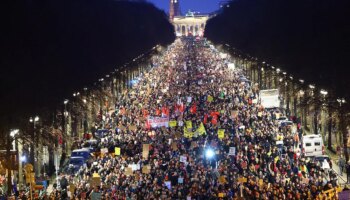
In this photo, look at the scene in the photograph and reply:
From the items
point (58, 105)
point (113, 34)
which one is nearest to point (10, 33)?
point (58, 105)

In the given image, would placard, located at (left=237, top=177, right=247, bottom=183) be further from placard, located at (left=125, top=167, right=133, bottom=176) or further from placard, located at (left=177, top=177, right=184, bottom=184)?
placard, located at (left=125, top=167, right=133, bottom=176)

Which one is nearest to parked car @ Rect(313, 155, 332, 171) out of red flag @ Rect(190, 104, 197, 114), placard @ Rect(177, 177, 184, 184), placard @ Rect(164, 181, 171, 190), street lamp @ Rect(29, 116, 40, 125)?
placard @ Rect(177, 177, 184, 184)

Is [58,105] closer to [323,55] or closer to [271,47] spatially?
[323,55]

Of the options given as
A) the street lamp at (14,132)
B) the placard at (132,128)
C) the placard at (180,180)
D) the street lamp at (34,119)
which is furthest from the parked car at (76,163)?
the placard at (132,128)

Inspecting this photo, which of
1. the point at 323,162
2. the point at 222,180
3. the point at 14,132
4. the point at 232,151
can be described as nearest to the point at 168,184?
the point at 222,180

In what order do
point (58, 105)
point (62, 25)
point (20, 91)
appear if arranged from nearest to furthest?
point (20, 91) → point (58, 105) → point (62, 25)


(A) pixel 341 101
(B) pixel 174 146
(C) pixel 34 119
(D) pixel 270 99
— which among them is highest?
(D) pixel 270 99

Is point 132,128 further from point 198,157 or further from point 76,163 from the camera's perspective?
point 198,157
